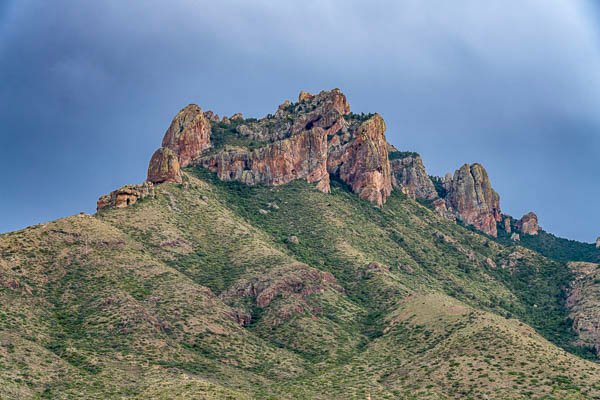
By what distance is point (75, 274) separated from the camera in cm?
13925

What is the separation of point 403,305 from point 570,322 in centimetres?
5648

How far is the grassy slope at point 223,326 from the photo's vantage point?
108 metres

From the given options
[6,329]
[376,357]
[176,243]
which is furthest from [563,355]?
[6,329]

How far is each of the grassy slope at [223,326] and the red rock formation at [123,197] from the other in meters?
3.36

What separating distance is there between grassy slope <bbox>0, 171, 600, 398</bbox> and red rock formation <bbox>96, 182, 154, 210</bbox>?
11.0 feet

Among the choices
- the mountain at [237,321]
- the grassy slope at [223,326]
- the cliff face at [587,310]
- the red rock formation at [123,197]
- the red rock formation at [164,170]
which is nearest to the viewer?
the grassy slope at [223,326]

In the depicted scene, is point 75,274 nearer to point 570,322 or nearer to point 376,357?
point 376,357

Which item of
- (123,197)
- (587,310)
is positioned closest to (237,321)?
(123,197)

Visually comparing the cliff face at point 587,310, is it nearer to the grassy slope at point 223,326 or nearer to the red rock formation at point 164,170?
the grassy slope at point 223,326

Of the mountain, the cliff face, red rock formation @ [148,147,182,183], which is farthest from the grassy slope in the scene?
red rock formation @ [148,147,182,183]

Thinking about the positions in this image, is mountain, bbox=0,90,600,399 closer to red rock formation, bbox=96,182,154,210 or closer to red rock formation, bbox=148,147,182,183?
red rock formation, bbox=96,182,154,210

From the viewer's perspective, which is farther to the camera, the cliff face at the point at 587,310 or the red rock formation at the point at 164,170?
the red rock formation at the point at 164,170

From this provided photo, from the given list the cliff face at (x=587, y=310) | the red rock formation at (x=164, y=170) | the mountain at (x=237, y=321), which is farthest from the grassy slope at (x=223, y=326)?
the red rock formation at (x=164, y=170)

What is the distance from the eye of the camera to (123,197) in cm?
17588
